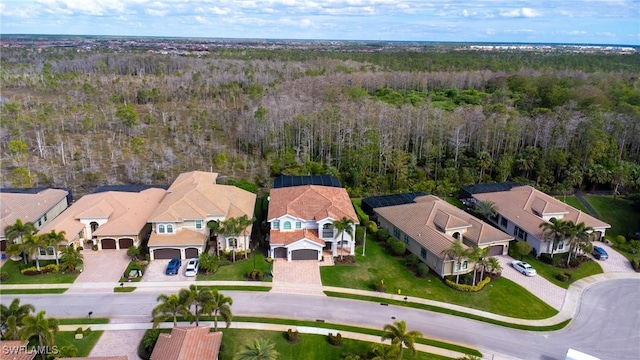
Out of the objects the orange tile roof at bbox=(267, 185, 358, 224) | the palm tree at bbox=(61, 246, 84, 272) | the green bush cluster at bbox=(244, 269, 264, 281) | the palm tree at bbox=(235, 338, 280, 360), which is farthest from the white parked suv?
the palm tree at bbox=(235, 338, 280, 360)

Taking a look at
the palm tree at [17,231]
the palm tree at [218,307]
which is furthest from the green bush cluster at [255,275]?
the palm tree at [17,231]

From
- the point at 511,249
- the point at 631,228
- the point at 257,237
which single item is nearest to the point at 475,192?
the point at 511,249

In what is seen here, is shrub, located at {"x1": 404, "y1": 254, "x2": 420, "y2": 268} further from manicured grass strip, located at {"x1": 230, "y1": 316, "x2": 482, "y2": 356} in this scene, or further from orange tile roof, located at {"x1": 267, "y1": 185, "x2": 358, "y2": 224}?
manicured grass strip, located at {"x1": 230, "y1": 316, "x2": 482, "y2": 356}

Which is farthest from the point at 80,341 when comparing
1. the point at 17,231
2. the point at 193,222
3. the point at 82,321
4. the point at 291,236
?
the point at 291,236

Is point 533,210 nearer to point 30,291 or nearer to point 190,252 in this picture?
point 190,252

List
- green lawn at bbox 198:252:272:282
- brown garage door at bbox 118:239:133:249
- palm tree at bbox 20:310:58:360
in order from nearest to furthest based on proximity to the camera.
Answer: palm tree at bbox 20:310:58:360 < green lawn at bbox 198:252:272:282 < brown garage door at bbox 118:239:133:249

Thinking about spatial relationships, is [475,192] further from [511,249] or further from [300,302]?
[300,302]

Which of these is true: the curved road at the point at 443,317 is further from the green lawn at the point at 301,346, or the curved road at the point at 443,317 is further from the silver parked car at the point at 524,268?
the silver parked car at the point at 524,268
